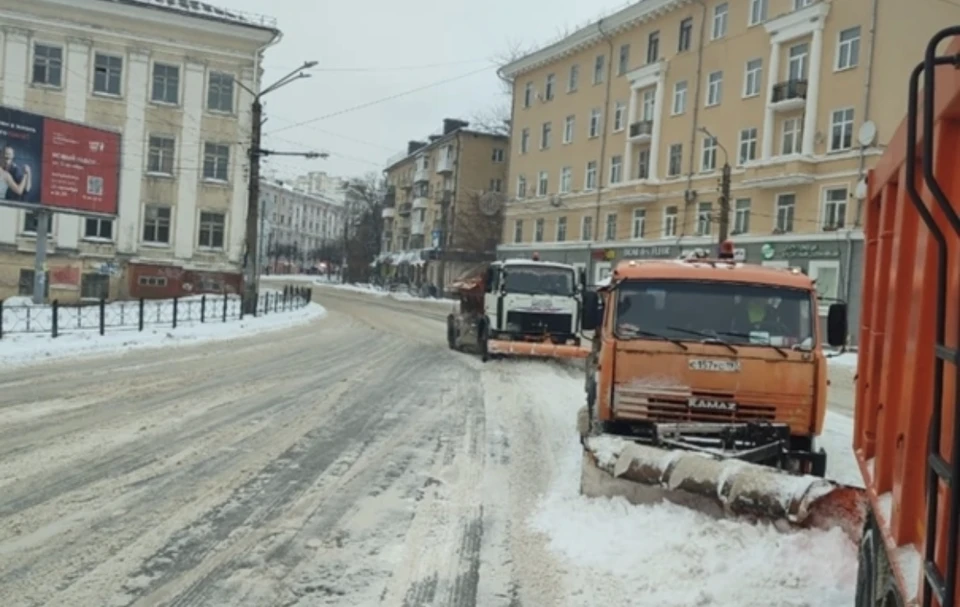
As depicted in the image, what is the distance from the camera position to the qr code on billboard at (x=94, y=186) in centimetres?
2823

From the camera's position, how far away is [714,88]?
39.7 m

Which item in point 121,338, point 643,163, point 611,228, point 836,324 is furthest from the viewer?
point 611,228

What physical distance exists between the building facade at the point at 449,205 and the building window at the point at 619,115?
50.4 feet

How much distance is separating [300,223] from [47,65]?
359 feet

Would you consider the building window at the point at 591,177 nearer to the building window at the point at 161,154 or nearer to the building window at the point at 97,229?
the building window at the point at 161,154

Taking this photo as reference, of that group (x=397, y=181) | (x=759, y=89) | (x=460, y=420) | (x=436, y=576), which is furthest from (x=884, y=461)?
(x=397, y=181)

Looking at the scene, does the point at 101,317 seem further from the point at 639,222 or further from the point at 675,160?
the point at 639,222

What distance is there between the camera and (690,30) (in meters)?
41.4

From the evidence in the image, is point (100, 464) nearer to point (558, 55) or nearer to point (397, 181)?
point (558, 55)

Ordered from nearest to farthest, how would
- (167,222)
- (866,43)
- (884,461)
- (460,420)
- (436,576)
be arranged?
1. (884,461)
2. (436,576)
3. (460,420)
4. (866,43)
5. (167,222)

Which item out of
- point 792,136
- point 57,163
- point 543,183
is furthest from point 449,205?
point 57,163

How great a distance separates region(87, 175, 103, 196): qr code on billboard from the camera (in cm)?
2823

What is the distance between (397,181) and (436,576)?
321 feet

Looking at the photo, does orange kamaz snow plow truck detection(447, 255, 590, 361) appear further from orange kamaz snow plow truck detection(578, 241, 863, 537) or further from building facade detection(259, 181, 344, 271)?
building facade detection(259, 181, 344, 271)
